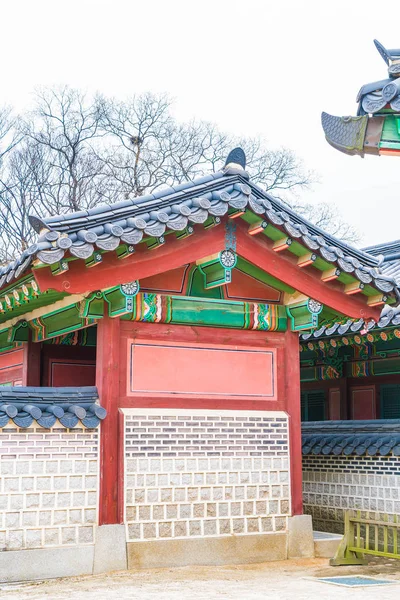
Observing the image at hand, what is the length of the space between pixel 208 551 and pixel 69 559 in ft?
5.91

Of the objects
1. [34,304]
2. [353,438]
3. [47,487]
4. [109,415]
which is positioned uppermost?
[34,304]

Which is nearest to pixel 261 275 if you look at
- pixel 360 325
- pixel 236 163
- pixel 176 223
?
pixel 236 163

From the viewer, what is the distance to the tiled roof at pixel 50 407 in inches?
338

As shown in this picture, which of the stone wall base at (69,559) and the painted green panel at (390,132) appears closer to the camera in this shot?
→ the painted green panel at (390,132)

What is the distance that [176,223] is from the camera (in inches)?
360

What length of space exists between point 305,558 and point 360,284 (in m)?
3.60

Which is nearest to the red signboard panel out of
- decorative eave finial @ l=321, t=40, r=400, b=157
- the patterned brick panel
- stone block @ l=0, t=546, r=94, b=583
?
stone block @ l=0, t=546, r=94, b=583

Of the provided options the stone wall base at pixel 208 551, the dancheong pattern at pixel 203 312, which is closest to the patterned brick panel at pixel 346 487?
the stone wall base at pixel 208 551

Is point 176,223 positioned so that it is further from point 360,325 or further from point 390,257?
point 390,257

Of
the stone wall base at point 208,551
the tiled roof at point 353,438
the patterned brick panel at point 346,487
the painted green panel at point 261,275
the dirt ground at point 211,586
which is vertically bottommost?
the dirt ground at point 211,586

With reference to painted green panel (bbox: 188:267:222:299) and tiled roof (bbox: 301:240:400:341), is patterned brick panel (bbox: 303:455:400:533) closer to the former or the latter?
tiled roof (bbox: 301:240:400:341)

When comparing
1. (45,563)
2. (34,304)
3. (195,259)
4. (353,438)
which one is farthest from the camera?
(353,438)

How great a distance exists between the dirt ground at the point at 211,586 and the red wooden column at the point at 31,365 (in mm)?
3767

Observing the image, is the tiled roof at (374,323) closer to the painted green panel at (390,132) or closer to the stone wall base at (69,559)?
the stone wall base at (69,559)
